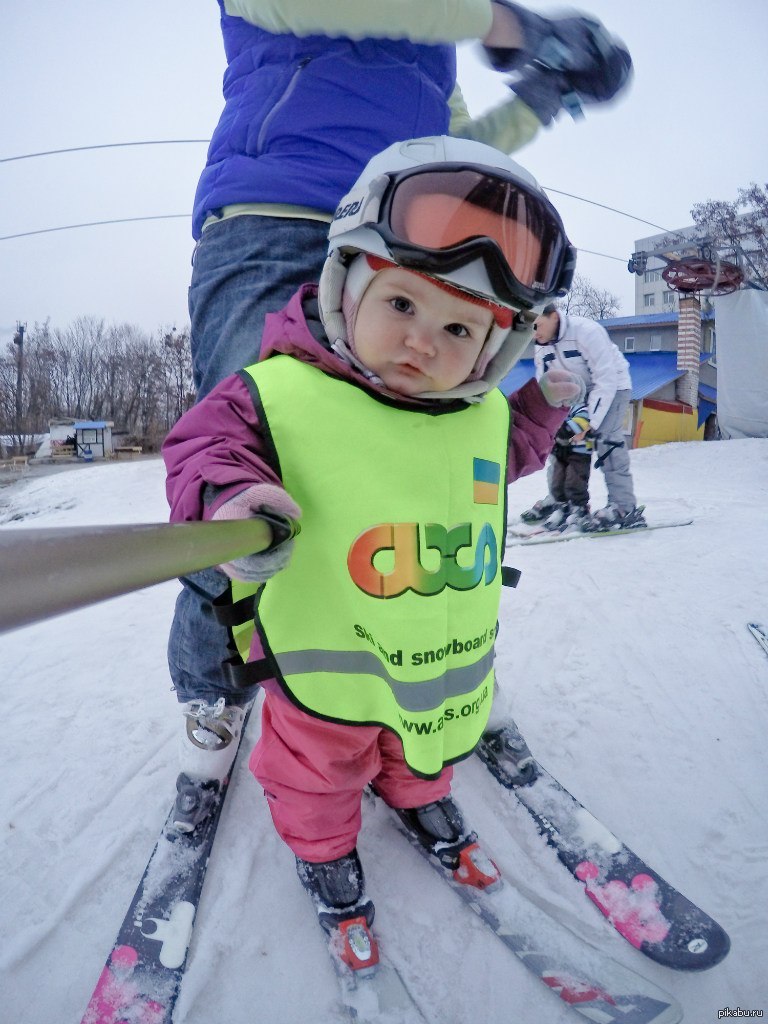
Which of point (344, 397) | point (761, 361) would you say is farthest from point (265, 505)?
point (761, 361)

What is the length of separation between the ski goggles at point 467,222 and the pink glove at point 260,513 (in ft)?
1.82

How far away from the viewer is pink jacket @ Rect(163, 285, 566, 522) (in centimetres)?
93

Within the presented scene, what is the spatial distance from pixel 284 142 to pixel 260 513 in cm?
105

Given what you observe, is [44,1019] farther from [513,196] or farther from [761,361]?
[761,361]

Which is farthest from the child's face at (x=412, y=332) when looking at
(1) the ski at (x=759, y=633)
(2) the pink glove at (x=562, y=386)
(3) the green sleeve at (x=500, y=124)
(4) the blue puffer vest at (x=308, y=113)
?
(1) the ski at (x=759, y=633)

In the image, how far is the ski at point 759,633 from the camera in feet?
8.31

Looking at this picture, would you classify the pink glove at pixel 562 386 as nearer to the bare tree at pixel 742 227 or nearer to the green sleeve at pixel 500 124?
the green sleeve at pixel 500 124

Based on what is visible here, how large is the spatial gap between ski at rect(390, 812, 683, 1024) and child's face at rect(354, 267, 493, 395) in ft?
3.75

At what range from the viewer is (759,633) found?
2.64 m

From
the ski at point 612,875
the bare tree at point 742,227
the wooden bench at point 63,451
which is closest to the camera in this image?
the ski at point 612,875

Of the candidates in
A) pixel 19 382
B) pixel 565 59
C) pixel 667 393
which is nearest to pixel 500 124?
Result: pixel 565 59

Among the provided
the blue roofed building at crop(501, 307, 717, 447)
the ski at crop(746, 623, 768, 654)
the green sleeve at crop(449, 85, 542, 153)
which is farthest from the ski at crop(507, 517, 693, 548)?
the blue roofed building at crop(501, 307, 717, 447)

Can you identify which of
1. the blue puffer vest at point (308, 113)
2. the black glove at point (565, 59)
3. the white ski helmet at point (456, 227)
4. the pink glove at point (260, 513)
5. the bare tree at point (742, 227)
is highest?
the bare tree at point (742, 227)

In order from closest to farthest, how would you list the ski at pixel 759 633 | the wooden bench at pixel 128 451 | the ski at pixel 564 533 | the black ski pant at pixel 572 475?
1. the ski at pixel 759 633
2. the ski at pixel 564 533
3. the black ski pant at pixel 572 475
4. the wooden bench at pixel 128 451
